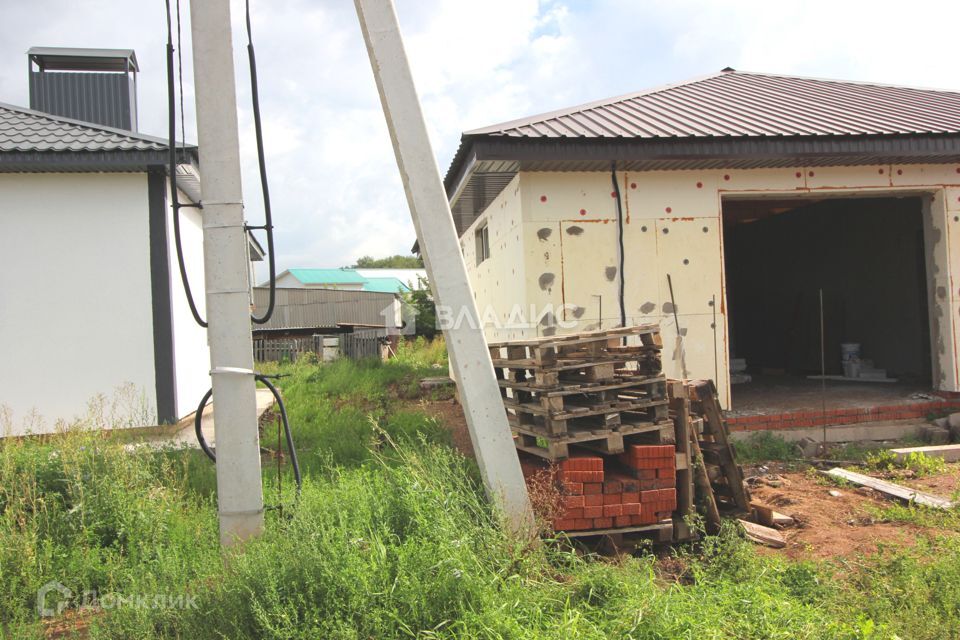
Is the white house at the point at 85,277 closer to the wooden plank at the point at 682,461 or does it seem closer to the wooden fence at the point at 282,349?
the wooden plank at the point at 682,461

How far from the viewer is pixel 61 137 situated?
29.1 feet

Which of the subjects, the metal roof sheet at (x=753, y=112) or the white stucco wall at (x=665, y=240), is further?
the white stucco wall at (x=665, y=240)

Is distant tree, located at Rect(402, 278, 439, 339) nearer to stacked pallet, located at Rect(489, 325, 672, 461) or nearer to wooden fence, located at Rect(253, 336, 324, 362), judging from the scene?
wooden fence, located at Rect(253, 336, 324, 362)

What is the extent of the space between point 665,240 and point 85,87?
11.2 meters

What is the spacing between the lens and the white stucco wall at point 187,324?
30.5ft

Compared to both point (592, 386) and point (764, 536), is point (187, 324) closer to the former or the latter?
point (592, 386)

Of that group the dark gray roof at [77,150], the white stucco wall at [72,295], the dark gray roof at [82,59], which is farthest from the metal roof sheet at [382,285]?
the white stucco wall at [72,295]

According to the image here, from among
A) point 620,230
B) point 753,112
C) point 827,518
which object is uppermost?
point 753,112

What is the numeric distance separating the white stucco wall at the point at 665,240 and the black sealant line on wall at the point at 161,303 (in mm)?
4888

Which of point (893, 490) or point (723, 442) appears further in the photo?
point (893, 490)

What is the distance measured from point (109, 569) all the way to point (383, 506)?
1931 mm

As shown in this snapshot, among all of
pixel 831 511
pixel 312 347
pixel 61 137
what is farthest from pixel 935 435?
pixel 312 347

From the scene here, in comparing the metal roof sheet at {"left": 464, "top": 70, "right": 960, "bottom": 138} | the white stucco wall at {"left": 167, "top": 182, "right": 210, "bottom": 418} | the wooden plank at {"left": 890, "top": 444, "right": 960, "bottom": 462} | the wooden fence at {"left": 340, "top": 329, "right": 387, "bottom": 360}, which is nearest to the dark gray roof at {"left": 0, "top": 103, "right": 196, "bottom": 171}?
the white stucco wall at {"left": 167, "top": 182, "right": 210, "bottom": 418}

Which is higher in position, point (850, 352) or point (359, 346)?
point (359, 346)
